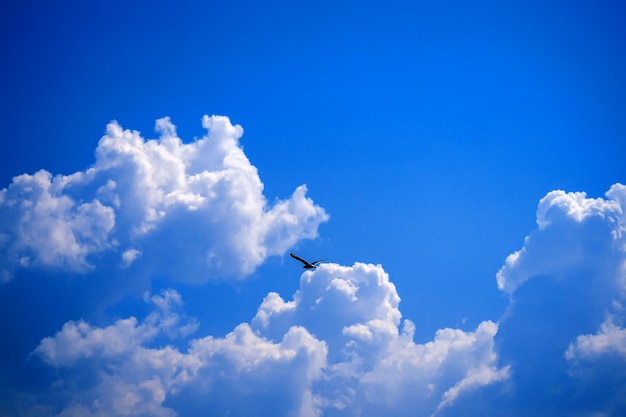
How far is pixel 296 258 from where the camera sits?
2867 inches
